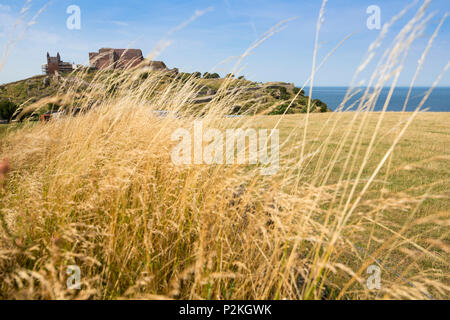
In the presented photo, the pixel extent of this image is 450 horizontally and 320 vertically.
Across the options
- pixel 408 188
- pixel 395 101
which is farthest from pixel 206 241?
pixel 395 101

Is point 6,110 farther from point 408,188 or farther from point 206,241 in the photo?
point 408,188

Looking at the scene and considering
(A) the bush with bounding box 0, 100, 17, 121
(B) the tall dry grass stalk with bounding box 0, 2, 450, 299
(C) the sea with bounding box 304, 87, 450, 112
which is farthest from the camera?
(A) the bush with bounding box 0, 100, 17, 121

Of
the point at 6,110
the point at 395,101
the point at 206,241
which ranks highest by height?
the point at 395,101

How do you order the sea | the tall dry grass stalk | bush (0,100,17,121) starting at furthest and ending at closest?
bush (0,100,17,121) < the sea < the tall dry grass stalk

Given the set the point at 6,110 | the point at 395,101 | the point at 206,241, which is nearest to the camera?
the point at 206,241

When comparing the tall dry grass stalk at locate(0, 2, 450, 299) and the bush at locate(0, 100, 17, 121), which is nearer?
the tall dry grass stalk at locate(0, 2, 450, 299)

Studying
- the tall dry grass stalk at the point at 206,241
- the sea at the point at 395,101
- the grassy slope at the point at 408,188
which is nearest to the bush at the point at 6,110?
the grassy slope at the point at 408,188

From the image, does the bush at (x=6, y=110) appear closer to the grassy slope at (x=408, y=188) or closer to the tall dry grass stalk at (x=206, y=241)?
the grassy slope at (x=408, y=188)

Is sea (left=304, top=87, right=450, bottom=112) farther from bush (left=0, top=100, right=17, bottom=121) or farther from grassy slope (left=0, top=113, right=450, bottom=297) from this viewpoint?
bush (left=0, top=100, right=17, bottom=121)

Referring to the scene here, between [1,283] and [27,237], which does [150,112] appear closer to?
[27,237]

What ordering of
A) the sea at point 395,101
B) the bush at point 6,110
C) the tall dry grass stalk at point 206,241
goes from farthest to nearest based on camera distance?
the bush at point 6,110 < the sea at point 395,101 < the tall dry grass stalk at point 206,241

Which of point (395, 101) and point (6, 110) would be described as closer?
point (6, 110)

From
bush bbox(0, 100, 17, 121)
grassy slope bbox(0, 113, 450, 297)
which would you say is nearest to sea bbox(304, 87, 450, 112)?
grassy slope bbox(0, 113, 450, 297)
